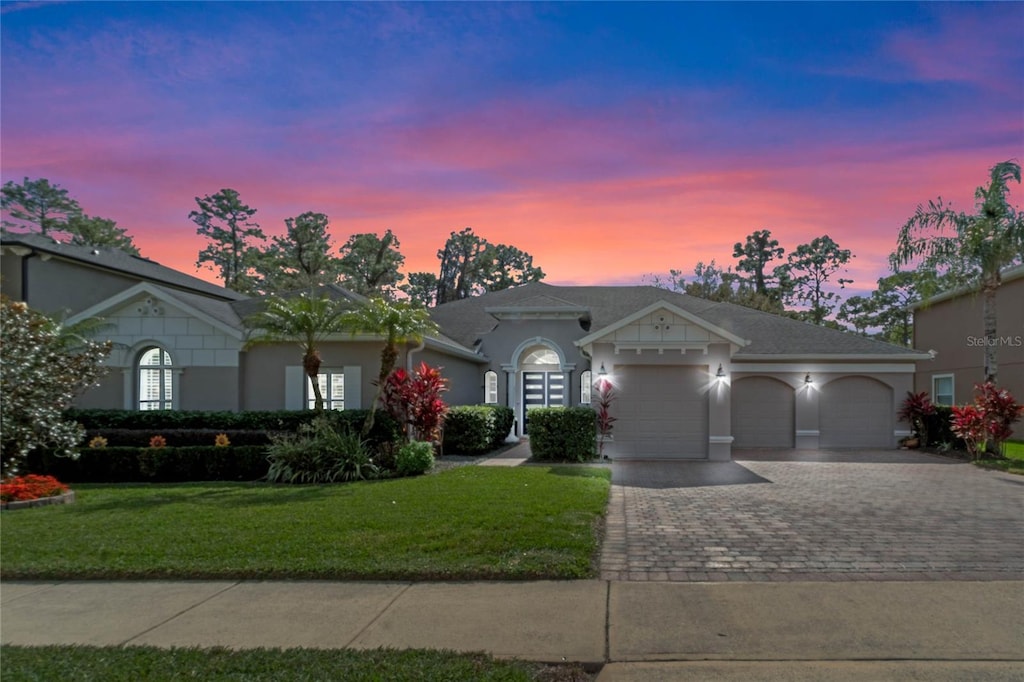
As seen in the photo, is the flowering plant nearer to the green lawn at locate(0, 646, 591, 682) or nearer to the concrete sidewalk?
the concrete sidewalk

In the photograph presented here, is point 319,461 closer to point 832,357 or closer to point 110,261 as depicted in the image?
point 832,357

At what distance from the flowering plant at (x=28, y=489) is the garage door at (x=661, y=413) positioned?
11.7m

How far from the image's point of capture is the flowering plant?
10391mm

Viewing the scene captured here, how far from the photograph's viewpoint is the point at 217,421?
14.4 metres

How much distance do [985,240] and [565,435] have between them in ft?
40.6

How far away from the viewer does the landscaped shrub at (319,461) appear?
12914 mm

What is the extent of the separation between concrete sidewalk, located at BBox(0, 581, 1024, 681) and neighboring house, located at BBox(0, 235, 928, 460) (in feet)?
33.2

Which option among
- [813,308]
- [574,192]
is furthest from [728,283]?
[574,192]

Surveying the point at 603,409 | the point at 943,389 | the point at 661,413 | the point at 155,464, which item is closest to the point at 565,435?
the point at 603,409

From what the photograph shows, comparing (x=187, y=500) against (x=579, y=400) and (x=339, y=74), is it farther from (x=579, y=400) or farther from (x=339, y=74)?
(x=579, y=400)

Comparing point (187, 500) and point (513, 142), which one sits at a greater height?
point (513, 142)

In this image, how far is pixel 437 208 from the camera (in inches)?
628

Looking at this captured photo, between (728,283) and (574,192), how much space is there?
34.0 meters

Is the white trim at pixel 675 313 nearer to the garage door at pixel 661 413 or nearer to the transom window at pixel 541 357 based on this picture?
the garage door at pixel 661 413
